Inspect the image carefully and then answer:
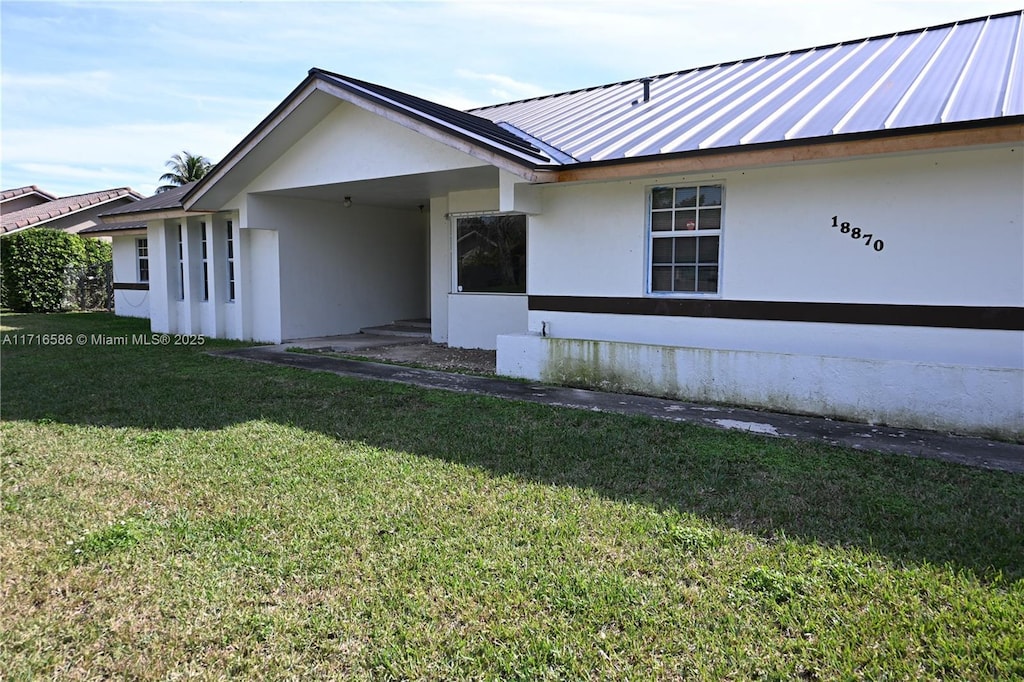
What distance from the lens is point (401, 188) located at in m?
12.1

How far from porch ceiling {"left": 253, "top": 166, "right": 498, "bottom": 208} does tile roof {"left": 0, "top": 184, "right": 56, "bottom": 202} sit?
24.7m

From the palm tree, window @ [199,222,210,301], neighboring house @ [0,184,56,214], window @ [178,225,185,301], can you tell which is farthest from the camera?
the palm tree

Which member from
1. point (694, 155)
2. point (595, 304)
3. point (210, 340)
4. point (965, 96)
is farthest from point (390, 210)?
point (965, 96)

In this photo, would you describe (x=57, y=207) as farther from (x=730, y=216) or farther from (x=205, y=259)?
(x=730, y=216)

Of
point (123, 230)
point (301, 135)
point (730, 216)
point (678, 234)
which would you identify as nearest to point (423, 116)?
point (301, 135)

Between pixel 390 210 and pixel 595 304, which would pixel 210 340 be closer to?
pixel 390 210

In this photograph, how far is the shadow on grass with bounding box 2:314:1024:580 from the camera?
4160 mm

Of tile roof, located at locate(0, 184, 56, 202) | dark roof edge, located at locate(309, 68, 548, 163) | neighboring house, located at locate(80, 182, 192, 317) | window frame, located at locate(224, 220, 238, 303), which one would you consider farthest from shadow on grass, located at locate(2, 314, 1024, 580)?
tile roof, located at locate(0, 184, 56, 202)

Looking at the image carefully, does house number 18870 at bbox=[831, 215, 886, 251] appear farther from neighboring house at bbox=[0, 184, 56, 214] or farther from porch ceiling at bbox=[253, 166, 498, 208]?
neighboring house at bbox=[0, 184, 56, 214]

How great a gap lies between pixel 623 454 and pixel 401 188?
7957 millimetres

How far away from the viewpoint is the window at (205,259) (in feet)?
47.9

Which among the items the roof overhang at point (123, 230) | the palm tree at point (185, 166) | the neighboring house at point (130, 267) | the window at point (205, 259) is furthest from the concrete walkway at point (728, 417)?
the palm tree at point (185, 166)

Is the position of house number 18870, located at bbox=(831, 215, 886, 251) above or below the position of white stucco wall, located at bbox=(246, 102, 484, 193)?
below

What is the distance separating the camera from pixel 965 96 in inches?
275
